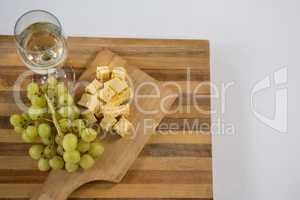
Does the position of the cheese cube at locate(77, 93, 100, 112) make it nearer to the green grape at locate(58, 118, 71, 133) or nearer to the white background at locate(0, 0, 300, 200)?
the green grape at locate(58, 118, 71, 133)

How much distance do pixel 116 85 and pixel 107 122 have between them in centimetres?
9

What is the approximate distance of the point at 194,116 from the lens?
0.92m

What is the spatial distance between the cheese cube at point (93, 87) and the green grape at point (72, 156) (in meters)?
0.17

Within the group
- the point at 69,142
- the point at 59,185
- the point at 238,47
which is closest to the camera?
the point at 69,142

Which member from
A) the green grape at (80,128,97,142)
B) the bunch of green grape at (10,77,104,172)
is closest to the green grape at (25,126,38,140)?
the bunch of green grape at (10,77,104,172)

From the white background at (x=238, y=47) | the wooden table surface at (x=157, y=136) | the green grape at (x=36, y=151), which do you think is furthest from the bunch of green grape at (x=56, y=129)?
the white background at (x=238, y=47)

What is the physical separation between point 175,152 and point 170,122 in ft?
0.25

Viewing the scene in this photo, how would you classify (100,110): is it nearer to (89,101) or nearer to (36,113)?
(89,101)

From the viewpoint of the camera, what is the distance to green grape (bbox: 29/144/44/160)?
2.64 feet

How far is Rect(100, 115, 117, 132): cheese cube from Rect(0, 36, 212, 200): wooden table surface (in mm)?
106

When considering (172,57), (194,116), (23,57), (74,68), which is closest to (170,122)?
(194,116)

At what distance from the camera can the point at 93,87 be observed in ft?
2.89

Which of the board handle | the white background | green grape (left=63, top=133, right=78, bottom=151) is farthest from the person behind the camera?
the white background

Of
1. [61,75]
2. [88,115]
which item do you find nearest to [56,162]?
[88,115]
